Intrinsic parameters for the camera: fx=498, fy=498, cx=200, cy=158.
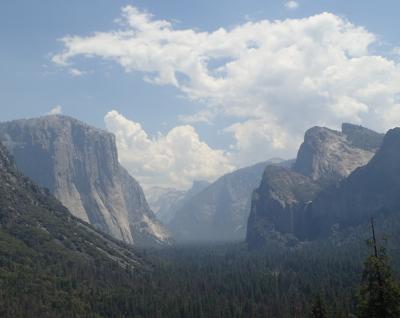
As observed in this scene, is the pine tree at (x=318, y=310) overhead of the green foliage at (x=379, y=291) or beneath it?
beneath

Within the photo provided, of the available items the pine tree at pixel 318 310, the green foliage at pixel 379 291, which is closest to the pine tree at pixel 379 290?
the green foliage at pixel 379 291

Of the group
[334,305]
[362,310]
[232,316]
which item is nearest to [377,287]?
[362,310]

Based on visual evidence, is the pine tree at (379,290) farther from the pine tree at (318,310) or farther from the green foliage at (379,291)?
the pine tree at (318,310)

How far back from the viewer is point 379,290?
4641 centimetres

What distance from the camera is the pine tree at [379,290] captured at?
45.9 metres

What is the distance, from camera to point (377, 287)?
46.4 metres

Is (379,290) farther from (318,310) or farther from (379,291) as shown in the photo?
(318,310)

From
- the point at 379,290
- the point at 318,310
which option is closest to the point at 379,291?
the point at 379,290

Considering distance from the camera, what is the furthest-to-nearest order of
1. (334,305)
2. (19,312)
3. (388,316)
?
(19,312) → (334,305) → (388,316)

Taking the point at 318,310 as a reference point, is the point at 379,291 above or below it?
above

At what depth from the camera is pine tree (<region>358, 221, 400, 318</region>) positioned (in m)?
45.9

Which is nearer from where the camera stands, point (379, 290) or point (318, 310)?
point (379, 290)

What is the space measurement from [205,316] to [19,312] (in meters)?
71.6

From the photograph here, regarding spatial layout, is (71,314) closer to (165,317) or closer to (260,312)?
(165,317)
